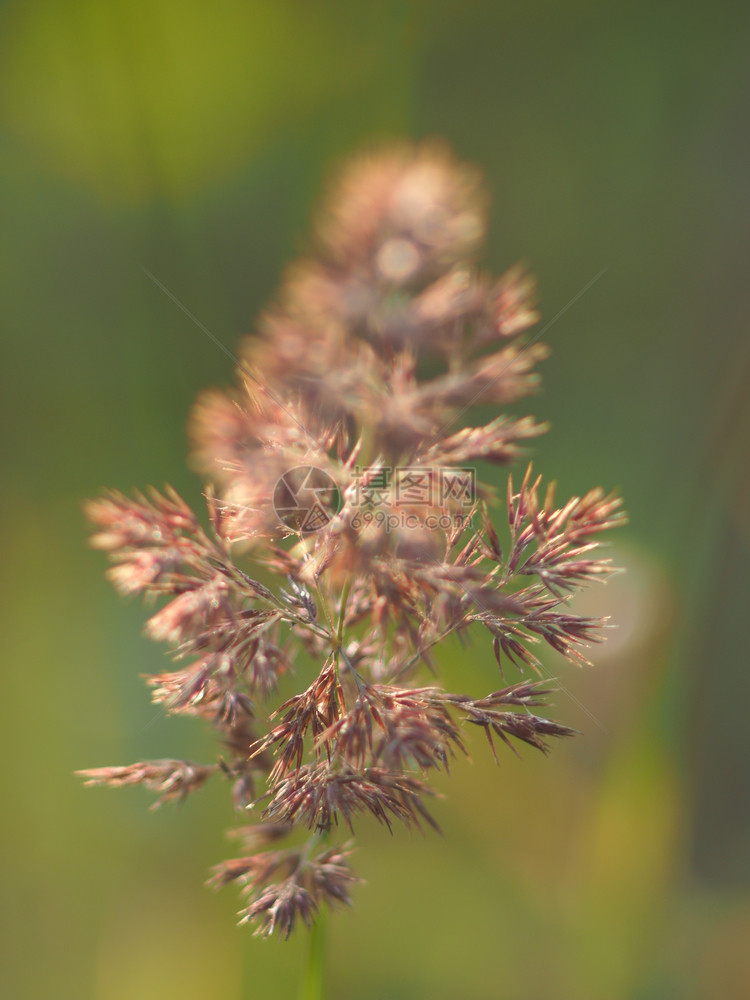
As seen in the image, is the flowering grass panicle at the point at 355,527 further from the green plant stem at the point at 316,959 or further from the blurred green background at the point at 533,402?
the blurred green background at the point at 533,402

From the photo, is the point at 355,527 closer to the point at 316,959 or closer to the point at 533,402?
the point at 316,959

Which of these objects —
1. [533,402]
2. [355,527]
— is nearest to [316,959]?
[355,527]

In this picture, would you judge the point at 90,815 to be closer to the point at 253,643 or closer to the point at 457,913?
the point at 457,913

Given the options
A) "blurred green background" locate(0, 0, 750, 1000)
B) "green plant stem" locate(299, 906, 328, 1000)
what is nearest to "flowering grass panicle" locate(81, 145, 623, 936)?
"green plant stem" locate(299, 906, 328, 1000)

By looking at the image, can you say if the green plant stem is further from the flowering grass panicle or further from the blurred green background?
the blurred green background

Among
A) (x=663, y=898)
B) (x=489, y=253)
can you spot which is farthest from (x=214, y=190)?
(x=663, y=898)

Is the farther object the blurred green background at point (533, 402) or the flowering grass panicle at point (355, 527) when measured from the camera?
the blurred green background at point (533, 402)

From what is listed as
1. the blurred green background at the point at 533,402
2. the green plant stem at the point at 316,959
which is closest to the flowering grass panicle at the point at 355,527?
the green plant stem at the point at 316,959
